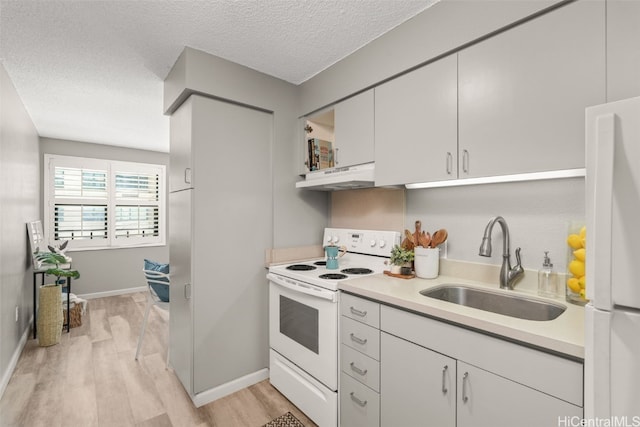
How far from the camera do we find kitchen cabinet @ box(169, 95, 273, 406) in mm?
1997

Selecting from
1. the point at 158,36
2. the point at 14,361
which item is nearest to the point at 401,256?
the point at 158,36

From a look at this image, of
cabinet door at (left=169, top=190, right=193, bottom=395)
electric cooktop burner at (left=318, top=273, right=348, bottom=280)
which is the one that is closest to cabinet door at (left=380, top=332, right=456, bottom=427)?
electric cooktop burner at (left=318, top=273, right=348, bottom=280)

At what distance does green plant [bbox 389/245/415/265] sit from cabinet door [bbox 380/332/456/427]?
490 mm

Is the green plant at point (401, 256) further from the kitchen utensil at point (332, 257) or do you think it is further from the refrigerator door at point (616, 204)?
the refrigerator door at point (616, 204)

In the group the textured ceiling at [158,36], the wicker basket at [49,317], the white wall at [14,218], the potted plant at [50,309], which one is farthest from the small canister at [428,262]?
the wicker basket at [49,317]

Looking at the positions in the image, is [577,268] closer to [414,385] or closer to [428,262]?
[428,262]

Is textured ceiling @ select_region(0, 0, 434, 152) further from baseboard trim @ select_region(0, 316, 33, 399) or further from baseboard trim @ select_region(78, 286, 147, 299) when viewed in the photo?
baseboard trim @ select_region(78, 286, 147, 299)

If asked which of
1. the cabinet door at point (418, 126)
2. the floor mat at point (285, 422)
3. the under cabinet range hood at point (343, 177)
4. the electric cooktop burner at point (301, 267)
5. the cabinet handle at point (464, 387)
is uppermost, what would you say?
the cabinet door at point (418, 126)

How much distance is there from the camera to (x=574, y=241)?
1.25 m

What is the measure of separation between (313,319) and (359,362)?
1.22ft

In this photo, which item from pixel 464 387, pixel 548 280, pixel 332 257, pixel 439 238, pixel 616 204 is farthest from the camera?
pixel 332 257

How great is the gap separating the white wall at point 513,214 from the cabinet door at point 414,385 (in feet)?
2.35

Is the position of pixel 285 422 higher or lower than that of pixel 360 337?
lower

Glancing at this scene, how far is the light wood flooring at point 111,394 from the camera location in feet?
6.09
